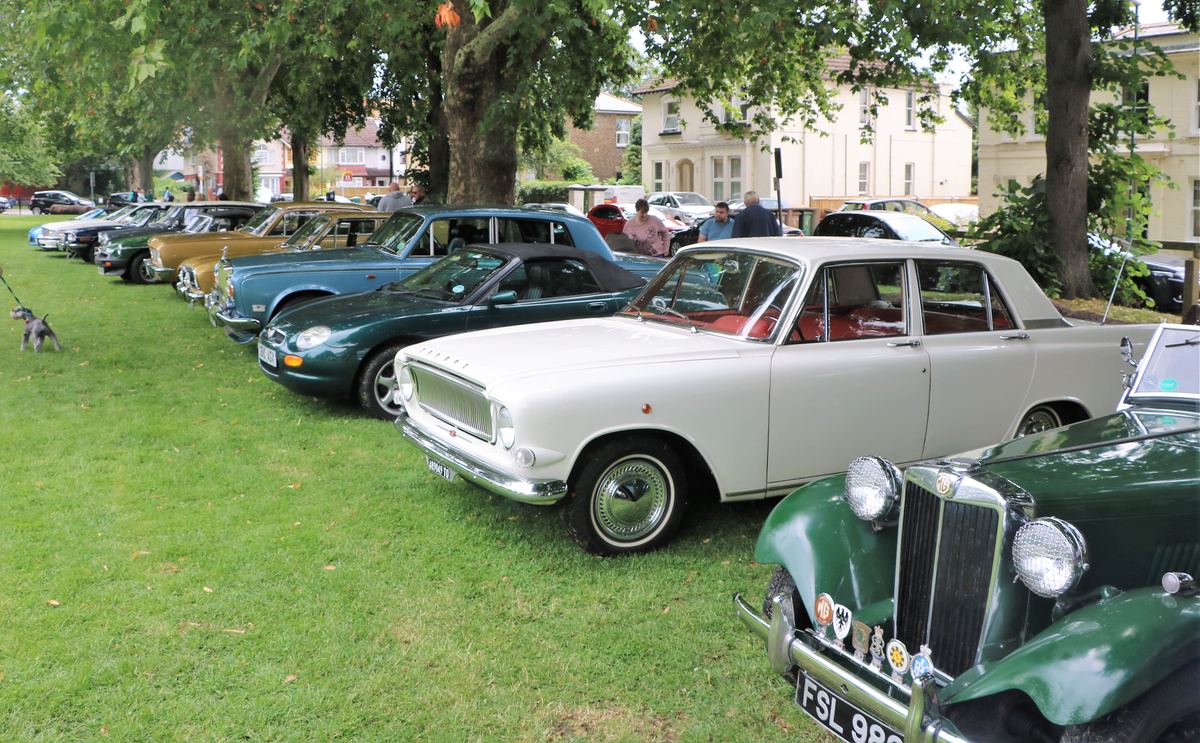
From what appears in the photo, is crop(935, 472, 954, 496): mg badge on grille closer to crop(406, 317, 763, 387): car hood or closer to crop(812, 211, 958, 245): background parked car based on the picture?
crop(406, 317, 763, 387): car hood

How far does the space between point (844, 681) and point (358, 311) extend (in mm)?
6419

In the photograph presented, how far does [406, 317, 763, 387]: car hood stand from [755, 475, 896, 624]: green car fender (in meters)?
1.64

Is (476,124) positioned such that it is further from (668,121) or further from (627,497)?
(668,121)

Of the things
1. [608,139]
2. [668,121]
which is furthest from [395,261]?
[608,139]

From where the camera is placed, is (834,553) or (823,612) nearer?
(823,612)

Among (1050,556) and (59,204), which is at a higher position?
(59,204)

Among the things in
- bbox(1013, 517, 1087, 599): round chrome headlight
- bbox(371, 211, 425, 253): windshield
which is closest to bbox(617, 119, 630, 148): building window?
bbox(371, 211, 425, 253): windshield

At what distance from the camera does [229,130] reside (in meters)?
26.2

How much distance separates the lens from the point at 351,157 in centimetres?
10269

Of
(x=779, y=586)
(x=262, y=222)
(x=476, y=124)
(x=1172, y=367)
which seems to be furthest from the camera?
(x=262, y=222)

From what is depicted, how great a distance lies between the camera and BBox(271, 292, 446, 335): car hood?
8.91 meters

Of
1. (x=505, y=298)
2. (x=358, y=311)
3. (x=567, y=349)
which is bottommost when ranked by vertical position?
(x=567, y=349)

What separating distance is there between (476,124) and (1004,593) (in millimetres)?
13124

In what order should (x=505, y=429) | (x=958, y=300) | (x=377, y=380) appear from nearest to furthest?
(x=505, y=429) < (x=958, y=300) < (x=377, y=380)
